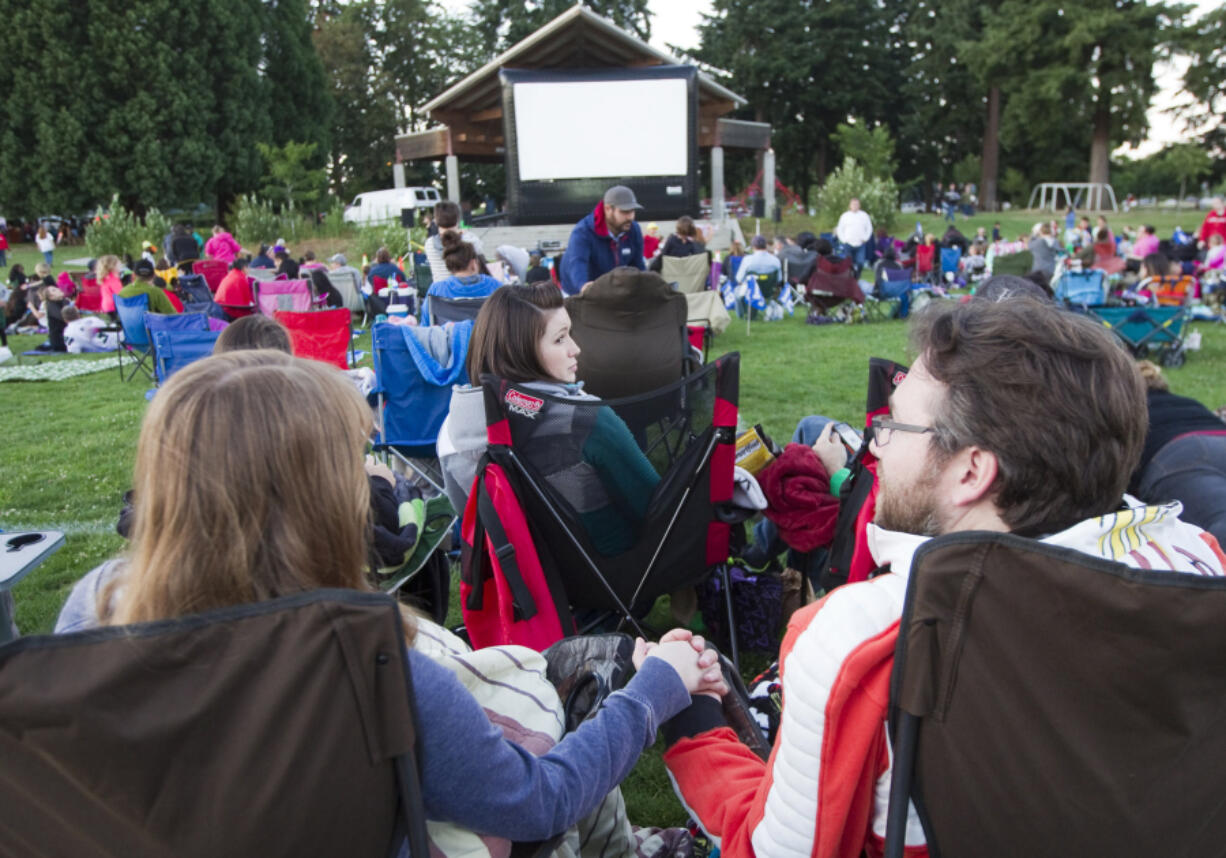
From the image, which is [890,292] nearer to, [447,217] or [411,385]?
[447,217]

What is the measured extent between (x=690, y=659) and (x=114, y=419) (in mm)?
7205

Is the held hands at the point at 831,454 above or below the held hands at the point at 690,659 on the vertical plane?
above

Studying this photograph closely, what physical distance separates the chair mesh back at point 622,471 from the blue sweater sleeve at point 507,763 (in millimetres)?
1100

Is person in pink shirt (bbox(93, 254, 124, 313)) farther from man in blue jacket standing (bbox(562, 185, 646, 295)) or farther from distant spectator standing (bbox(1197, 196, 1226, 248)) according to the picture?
distant spectator standing (bbox(1197, 196, 1226, 248))

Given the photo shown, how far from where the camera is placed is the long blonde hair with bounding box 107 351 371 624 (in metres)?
1.05

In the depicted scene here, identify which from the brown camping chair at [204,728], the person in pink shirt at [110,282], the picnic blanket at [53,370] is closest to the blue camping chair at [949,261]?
the person in pink shirt at [110,282]

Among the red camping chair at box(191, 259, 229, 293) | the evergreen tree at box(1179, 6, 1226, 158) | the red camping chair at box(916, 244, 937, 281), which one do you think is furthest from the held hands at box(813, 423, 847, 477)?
the evergreen tree at box(1179, 6, 1226, 158)

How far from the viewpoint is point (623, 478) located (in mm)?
2551

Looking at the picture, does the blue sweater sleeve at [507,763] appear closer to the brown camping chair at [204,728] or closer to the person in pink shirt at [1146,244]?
the brown camping chair at [204,728]

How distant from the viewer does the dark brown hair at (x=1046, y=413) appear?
47.0 inches

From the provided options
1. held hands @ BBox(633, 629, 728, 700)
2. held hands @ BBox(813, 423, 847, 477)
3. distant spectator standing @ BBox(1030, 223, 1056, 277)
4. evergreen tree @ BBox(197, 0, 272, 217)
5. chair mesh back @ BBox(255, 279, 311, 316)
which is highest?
evergreen tree @ BBox(197, 0, 272, 217)

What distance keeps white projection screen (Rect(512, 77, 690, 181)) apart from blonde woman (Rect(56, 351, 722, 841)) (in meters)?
17.4

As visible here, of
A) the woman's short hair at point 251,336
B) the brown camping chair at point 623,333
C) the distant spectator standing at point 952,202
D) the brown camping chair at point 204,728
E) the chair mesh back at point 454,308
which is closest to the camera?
the brown camping chair at point 204,728

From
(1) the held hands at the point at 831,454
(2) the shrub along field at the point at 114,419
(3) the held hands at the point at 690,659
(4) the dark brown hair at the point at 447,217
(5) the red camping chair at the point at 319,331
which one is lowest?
(2) the shrub along field at the point at 114,419
